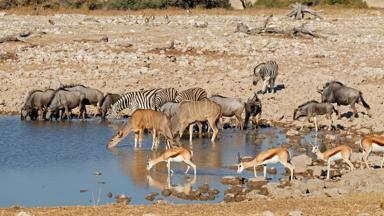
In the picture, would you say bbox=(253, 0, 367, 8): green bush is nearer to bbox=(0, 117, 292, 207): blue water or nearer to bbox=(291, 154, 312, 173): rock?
bbox=(0, 117, 292, 207): blue water

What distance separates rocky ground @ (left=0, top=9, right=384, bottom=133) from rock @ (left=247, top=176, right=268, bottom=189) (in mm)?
6563

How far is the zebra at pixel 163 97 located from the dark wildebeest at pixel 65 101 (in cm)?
232

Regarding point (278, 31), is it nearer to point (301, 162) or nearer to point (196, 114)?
point (196, 114)

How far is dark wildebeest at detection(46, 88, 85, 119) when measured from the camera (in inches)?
918

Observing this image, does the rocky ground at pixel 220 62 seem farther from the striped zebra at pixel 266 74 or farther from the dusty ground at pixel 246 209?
the dusty ground at pixel 246 209

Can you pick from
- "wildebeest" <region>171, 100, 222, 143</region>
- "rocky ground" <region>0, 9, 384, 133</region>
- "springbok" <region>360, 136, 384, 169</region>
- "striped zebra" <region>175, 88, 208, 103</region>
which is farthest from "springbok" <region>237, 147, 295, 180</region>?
"striped zebra" <region>175, 88, 208, 103</region>

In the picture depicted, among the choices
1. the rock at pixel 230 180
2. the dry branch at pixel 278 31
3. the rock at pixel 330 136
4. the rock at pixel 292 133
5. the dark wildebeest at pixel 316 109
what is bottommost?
the rock at pixel 292 133

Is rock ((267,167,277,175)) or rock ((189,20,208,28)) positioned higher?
rock ((189,20,208,28))

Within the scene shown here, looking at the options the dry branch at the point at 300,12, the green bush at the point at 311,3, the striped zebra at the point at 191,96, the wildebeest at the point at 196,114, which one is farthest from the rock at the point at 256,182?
the green bush at the point at 311,3

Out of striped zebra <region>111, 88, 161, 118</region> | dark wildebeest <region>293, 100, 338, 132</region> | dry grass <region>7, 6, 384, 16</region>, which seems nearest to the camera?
dark wildebeest <region>293, 100, 338, 132</region>

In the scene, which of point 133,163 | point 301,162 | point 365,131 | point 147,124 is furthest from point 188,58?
point 301,162

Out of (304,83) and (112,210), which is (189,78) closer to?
(304,83)

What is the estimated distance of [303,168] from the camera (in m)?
16.1

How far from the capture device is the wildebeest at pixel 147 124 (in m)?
18.7
